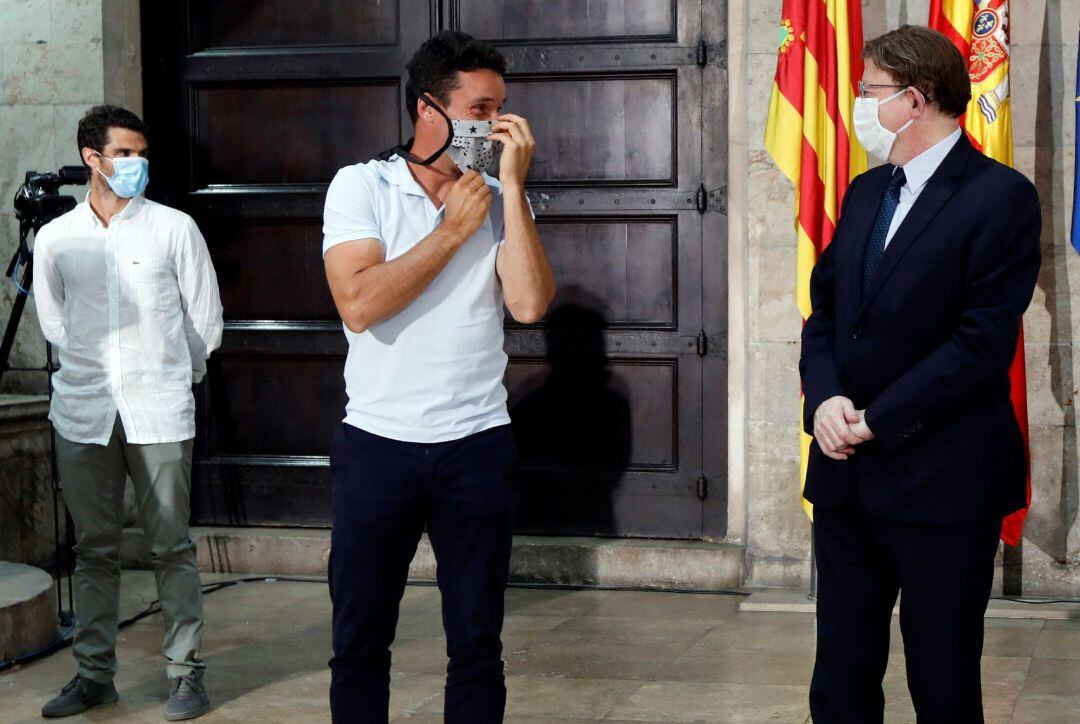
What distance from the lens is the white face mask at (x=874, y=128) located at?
9.47ft

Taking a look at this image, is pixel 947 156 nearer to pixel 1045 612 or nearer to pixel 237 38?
pixel 1045 612

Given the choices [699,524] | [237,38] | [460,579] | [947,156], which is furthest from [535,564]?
[947,156]

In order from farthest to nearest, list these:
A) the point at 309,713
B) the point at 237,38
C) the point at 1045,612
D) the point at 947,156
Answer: the point at 237,38, the point at 1045,612, the point at 309,713, the point at 947,156

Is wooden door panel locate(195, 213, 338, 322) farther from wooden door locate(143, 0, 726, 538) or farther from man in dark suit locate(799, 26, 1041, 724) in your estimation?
man in dark suit locate(799, 26, 1041, 724)

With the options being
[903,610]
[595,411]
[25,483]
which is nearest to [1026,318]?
[595,411]

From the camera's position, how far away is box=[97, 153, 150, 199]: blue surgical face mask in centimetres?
444

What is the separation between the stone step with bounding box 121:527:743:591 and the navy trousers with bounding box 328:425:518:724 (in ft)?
10.2

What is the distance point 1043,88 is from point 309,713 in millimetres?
3508

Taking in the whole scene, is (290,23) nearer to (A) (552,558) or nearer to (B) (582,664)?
(A) (552,558)

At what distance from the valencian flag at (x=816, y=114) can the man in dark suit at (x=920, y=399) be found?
7.85 ft

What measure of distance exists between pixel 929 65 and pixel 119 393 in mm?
2638

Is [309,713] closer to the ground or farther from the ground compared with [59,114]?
closer to the ground

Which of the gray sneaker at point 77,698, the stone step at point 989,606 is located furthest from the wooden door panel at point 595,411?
the gray sneaker at point 77,698

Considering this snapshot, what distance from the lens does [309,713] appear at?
4.36 m
